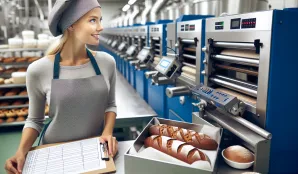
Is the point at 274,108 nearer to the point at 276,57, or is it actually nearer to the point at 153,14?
the point at 276,57

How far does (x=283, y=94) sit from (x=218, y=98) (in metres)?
0.32

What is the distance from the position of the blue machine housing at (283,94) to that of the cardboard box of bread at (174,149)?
0.27 metres

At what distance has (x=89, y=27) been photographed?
133 centimetres

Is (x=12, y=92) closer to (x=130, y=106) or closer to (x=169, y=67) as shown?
(x=130, y=106)

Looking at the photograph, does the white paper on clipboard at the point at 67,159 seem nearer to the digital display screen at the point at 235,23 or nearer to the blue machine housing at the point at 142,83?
the digital display screen at the point at 235,23

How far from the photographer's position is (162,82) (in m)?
2.41

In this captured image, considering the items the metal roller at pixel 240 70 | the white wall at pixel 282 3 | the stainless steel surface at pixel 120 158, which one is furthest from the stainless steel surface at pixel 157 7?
the stainless steel surface at pixel 120 158

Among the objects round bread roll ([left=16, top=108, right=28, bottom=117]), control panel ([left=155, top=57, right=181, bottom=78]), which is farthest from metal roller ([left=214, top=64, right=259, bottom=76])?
round bread roll ([left=16, top=108, right=28, bottom=117])

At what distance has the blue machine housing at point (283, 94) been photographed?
1127 mm

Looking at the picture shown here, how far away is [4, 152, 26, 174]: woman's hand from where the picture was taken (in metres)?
1.18

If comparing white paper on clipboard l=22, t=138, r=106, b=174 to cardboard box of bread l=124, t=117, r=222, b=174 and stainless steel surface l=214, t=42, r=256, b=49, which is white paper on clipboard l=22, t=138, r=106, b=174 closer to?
cardboard box of bread l=124, t=117, r=222, b=174

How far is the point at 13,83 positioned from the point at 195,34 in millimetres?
3549

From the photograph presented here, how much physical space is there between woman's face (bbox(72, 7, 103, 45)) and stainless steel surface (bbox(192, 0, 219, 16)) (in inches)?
61.1

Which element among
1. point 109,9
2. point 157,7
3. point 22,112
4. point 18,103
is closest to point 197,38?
point 22,112
